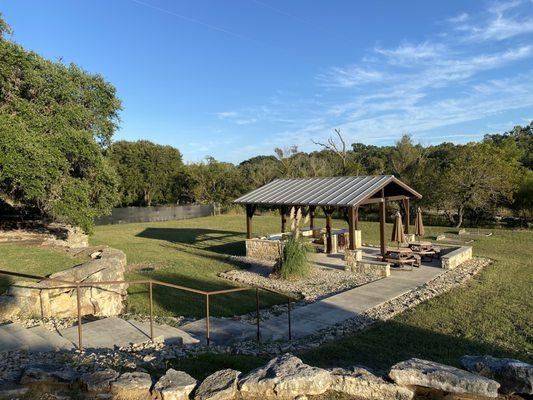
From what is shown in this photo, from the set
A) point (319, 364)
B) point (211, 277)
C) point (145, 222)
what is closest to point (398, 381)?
point (319, 364)

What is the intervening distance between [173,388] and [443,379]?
2.46 m

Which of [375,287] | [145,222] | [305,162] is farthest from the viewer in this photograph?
[305,162]

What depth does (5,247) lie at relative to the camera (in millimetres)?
14055

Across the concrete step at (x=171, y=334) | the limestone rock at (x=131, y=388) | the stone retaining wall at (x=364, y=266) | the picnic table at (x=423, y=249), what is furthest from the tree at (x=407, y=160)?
the limestone rock at (x=131, y=388)

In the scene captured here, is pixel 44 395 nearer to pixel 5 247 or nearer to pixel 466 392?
pixel 466 392

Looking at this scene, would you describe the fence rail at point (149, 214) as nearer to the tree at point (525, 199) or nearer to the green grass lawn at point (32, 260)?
the green grass lawn at point (32, 260)

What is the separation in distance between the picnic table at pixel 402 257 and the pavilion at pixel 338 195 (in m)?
0.25

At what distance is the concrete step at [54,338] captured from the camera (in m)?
5.08

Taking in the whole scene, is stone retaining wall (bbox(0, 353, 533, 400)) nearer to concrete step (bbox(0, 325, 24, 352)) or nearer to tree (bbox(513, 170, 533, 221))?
concrete step (bbox(0, 325, 24, 352))

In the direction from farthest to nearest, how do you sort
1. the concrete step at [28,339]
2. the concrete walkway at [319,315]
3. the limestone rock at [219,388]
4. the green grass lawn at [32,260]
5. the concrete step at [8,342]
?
the green grass lawn at [32,260] → the concrete walkway at [319,315] → the concrete step at [28,339] → the concrete step at [8,342] → the limestone rock at [219,388]

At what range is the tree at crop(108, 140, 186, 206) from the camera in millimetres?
41000

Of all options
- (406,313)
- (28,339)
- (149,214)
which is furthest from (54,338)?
(149,214)

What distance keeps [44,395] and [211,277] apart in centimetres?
833

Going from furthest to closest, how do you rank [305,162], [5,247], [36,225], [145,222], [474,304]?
[305,162] → [145,222] → [36,225] → [5,247] → [474,304]
